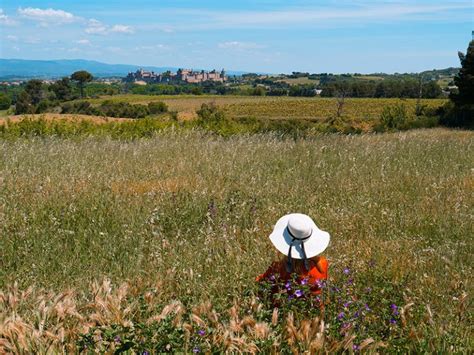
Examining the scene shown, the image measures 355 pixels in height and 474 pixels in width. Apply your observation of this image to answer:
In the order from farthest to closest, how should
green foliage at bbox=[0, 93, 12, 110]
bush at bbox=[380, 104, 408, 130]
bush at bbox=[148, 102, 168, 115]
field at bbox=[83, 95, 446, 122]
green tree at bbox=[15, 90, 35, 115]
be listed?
green foliage at bbox=[0, 93, 12, 110] → bush at bbox=[148, 102, 168, 115] → field at bbox=[83, 95, 446, 122] → green tree at bbox=[15, 90, 35, 115] → bush at bbox=[380, 104, 408, 130]

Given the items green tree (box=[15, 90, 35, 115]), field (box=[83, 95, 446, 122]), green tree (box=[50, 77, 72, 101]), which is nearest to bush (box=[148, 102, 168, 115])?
field (box=[83, 95, 446, 122])

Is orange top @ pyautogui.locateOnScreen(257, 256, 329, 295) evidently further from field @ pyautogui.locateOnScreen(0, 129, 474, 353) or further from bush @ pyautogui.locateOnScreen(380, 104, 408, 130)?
bush @ pyautogui.locateOnScreen(380, 104, 408, 130)

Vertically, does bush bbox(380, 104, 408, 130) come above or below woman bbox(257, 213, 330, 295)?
below

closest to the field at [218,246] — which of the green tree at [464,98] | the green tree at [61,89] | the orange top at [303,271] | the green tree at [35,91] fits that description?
the orange top at [303,271]


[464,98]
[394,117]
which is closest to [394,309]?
[464,98]

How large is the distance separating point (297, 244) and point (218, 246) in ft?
3.25

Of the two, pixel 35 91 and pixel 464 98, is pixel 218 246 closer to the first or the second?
pixel 464 98

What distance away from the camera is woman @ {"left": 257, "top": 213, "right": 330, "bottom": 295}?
3.12m

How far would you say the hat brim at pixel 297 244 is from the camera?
3.13 metres

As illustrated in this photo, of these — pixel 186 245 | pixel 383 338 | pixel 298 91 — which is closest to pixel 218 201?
pixel 186 245

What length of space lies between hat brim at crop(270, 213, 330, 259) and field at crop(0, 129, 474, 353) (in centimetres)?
24

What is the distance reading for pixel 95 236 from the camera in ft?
14.2

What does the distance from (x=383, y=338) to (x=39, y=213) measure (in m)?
3.48

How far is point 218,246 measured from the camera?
13.1 feet
